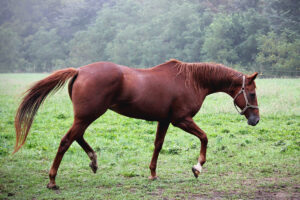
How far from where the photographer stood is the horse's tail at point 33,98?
5047 mm

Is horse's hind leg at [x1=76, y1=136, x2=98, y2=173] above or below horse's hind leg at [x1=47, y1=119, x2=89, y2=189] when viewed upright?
below

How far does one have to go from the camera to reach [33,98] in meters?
5.13

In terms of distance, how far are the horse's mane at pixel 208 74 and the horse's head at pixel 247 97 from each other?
148 millimetres

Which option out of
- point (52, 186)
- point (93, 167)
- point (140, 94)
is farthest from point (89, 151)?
point (140, 94)

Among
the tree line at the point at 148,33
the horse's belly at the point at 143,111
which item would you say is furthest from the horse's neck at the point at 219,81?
the tree line at the point at 148,33

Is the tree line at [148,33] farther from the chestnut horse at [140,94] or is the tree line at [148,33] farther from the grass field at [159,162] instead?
the chestnut horse at [140,94]

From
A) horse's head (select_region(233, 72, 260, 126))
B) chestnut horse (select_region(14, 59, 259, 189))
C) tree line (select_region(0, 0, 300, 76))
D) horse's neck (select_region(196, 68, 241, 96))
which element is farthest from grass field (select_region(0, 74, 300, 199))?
tree line (select_region(0, 0, 300, 76))

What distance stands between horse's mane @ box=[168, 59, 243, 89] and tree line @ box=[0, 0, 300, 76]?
3367 cm

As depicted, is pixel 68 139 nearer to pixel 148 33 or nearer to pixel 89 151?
pixel 89 151

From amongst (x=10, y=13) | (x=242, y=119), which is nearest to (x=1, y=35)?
(x=10, y=13)

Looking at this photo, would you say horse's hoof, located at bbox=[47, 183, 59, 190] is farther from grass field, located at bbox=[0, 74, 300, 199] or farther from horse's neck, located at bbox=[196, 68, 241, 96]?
horse's neck, located at bbox=[196, 68, 241, 96]

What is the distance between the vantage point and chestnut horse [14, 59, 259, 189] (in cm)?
487

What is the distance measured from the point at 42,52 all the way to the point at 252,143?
5928cm

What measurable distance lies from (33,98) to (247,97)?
3.57m
